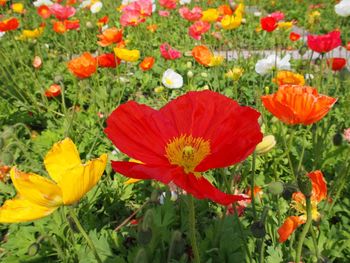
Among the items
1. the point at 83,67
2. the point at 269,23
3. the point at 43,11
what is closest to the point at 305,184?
the point at 83,67

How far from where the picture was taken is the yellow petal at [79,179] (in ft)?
2.46

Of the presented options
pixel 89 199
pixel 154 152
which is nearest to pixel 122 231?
pixel 89 199

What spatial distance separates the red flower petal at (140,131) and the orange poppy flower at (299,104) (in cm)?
37

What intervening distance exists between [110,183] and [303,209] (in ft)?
3.12

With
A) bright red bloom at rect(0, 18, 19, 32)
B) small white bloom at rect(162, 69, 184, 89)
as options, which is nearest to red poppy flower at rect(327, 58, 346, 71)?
small white bloom at rect(162, 69, 184, 89)

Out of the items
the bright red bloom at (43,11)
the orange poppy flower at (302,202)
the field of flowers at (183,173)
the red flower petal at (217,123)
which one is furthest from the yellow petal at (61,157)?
the bright red bloom at (43,11)

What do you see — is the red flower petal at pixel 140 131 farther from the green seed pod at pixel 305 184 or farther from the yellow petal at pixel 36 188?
the green seed pod at pixel 305 184

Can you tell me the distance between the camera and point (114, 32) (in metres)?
2.70

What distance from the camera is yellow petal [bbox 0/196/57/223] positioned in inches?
32.8

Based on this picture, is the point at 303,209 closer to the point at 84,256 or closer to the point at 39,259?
A: the point at 84,256

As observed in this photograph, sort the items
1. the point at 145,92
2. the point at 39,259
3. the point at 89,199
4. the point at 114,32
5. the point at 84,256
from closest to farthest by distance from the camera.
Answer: the point at 84,256
the point at 39,259
the point at 89,199
the point at 114,32
the point at 145,92

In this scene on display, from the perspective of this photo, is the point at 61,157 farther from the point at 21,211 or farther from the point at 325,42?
the point at 325,42

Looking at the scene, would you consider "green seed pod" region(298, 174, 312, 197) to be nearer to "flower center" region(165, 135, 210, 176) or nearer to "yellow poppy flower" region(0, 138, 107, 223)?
"flower center" region(165, 135, 210, 176)

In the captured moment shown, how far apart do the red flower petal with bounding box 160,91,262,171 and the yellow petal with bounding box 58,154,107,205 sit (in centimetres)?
20
